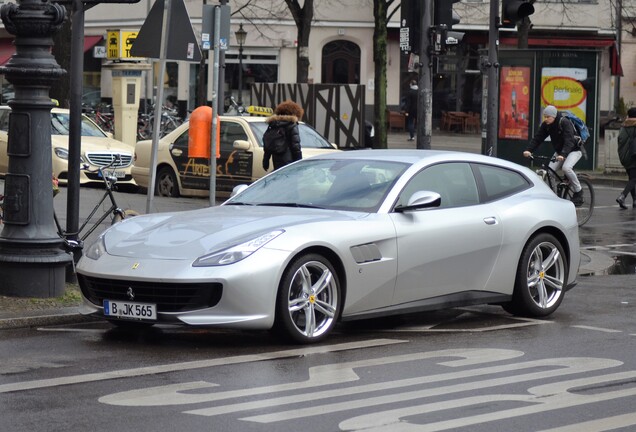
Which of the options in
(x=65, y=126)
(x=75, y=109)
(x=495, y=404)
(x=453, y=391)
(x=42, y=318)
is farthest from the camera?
(x=65, y=126)

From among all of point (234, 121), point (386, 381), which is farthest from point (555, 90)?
point (386, 381)

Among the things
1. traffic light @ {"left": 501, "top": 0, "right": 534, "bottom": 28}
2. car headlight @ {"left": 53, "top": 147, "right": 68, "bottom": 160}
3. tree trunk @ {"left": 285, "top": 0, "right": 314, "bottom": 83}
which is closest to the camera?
traffic light @ {"left": 501, "top": 0, "right": 534, "bottom": 28}

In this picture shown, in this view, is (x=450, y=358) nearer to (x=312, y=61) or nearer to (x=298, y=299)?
(x=298, y=299)

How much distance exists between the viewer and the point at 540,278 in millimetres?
10758

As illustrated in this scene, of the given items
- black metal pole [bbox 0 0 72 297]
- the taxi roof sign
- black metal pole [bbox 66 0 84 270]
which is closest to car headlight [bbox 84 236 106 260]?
black metal pole [bbox 0 0 72 297]

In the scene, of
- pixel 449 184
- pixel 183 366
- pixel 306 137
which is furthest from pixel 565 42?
pixel 183 366

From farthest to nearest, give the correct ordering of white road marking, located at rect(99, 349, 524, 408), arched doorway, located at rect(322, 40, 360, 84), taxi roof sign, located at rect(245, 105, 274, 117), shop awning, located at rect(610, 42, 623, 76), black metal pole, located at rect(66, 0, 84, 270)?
arched doorway, located at rect(322, 40, 360, 84), shop awning, located at rect(610, 42, 623, 76), taxi roof sign, located at rect(245, 105, 274, 117), black metal pole, located at rect(66, 0, 84, 270), white road marking, located at rect(99, 349, 524, 408)

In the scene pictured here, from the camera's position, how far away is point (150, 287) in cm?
879

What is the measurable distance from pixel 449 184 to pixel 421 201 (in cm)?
82

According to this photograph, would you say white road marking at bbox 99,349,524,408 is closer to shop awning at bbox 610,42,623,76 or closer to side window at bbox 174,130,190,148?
side window at bbox 174,130,190,148

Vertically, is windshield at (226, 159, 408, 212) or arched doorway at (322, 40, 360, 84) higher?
arched doorway at (322, 40, 360, 84)

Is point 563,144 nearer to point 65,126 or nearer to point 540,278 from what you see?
point 65,126

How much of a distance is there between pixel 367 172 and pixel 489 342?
64.3 inches

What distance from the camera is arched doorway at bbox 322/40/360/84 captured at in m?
54.2
